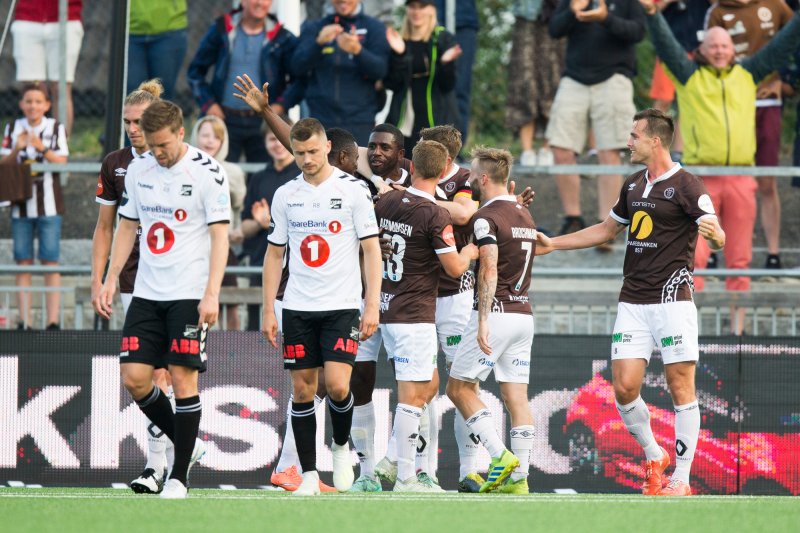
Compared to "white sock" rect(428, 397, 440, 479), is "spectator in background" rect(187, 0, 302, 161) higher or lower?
higher

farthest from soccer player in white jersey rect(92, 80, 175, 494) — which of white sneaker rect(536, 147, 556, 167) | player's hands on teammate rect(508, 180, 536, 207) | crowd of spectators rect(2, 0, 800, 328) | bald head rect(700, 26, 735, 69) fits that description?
bald head rect(700, 26, 735, 69)

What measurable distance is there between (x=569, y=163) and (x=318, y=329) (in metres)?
5.68

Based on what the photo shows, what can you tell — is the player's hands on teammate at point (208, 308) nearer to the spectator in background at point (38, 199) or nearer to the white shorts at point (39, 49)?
the spectator in background at point (38, 199)

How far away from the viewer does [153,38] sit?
13.7 meters

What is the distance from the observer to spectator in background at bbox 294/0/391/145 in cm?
1260

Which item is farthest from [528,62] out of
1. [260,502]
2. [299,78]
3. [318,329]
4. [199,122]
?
[260,502]

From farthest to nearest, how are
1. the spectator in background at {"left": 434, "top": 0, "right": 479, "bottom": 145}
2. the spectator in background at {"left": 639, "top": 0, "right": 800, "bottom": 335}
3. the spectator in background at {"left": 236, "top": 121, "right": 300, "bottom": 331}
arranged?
the spectator in background at {"left": 434, "top": 0, "right": 479, "bottom": 145} < the spectator in background at {"left": 639, "top": 0, "right": 800, "bottom": 335} < the spectator in background at {"left": 236, "top": 121, "right": 300, "bottom": 331}

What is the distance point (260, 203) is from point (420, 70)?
6.19ft

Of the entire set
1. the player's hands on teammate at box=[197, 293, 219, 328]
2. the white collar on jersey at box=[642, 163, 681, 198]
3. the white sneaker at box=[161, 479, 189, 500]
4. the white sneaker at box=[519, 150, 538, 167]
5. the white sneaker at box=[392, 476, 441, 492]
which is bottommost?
the white sneaker at box=[392, 476, 441, 492]

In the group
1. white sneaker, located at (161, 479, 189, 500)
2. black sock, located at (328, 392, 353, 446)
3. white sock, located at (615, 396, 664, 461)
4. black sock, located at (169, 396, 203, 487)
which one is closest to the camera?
white sneaker, located at (161, 479, 189, 500)

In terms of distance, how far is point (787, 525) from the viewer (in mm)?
7012

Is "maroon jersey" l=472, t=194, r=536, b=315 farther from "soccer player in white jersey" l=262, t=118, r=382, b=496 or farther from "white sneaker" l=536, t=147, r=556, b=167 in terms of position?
"white sneaker" l=536, t=147, r=556, b=167

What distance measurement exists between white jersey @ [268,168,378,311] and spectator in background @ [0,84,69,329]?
182 inches

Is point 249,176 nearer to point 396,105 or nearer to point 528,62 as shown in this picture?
point 396,105
